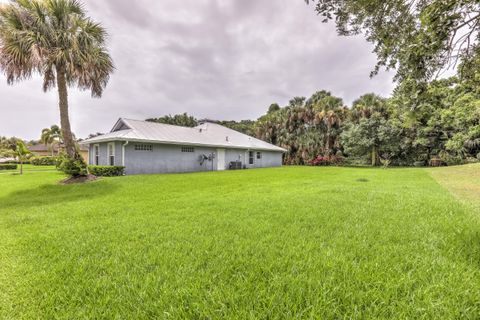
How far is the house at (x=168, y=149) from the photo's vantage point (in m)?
14.6

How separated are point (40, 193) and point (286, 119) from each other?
2547 centimetres

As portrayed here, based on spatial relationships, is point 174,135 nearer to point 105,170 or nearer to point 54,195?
point 105,170

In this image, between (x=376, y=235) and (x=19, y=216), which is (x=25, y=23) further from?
(x=376, y=235)

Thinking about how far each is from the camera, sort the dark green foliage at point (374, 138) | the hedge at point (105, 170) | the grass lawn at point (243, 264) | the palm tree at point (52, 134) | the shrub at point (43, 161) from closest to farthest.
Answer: the grass lawn at point (243, 264)
the hedge at point (105, 170)
the dark green foliage at point (374, 138)
the shrub at point (43, 161)
the palm tree at point (52, 134)

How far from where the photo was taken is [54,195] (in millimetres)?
7910

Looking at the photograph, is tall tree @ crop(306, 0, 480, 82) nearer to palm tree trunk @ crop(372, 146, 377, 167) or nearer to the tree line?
the tree line

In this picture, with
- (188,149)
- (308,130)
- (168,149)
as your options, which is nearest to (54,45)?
(168,149)

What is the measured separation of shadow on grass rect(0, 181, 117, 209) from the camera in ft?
22.1

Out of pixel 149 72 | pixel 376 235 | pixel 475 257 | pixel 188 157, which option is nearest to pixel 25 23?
pixel 149 72

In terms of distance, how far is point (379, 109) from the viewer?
24.5 m

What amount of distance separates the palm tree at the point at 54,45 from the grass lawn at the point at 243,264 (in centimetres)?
743

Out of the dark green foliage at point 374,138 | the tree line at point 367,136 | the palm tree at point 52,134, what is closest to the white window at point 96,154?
the tree line at point 367,136

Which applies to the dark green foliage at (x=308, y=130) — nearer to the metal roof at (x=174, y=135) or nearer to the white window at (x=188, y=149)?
the metal roof at (x=174, y=135)

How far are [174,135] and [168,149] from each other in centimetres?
174
